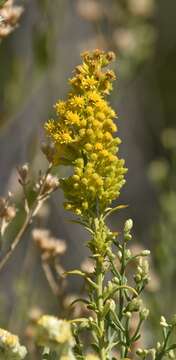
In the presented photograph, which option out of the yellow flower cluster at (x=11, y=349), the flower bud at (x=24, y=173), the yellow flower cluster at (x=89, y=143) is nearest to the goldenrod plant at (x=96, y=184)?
the yellow flower cluster at (x=89, y=143)

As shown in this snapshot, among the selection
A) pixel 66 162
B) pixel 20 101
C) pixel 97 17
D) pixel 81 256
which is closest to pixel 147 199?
pixel 81 256

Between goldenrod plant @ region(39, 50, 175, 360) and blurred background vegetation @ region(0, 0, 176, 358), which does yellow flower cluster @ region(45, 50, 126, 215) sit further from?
blurred background vegetation @ region(0, 0, 176, 358)

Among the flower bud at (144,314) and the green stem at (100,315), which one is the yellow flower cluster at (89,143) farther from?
the flower bud at (144,314)

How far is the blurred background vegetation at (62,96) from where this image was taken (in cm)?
346

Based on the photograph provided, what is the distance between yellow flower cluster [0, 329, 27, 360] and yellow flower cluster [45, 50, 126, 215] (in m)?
0.29

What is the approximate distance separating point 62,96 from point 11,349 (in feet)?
12.7

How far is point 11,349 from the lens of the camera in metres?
1.52

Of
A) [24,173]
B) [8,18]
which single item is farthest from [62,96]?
[24,173]

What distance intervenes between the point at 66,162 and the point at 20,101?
1.86 metres

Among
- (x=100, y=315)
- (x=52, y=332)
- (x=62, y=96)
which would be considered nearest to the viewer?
(x=52, y=332)

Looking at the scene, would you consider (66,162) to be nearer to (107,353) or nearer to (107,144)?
(107,144)

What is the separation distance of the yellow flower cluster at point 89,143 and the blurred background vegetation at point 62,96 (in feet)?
0.69

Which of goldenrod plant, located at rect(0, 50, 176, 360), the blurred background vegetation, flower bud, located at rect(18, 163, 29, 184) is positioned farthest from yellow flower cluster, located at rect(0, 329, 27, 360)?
flower bud, located at rect(18, 163, 29, 184)

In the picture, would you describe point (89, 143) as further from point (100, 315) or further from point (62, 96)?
point (62, 96)
